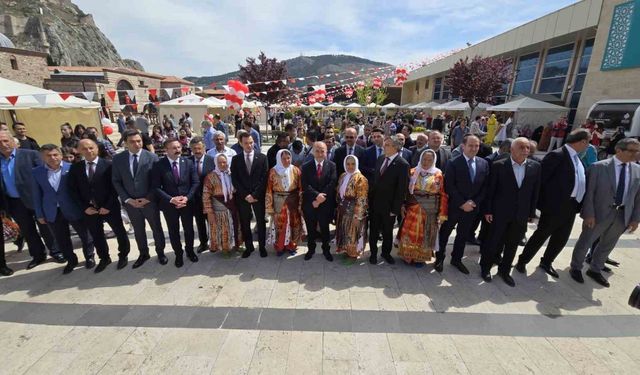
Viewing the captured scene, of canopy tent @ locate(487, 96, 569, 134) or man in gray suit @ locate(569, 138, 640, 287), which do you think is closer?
man in gray suit @ locate(569, 138, 640, 287)

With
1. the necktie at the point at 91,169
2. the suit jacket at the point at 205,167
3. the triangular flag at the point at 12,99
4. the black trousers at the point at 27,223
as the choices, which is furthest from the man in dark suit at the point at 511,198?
the triangular flag at the point at 12,99

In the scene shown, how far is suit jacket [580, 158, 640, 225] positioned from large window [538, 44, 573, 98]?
16.5m

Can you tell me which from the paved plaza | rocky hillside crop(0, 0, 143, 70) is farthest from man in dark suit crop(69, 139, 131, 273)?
rocky hillside crop(0, 0, 143, 70)

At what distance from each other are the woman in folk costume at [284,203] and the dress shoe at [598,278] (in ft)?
13.1

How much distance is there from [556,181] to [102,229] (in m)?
5.98

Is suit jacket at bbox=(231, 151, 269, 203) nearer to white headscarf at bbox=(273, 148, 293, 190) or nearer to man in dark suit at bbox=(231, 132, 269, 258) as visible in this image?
man in dark suit at bbox=(231, 132, 269, 258)

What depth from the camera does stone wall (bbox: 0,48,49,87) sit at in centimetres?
2461

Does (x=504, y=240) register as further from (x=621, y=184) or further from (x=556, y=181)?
(x=621, y=184)

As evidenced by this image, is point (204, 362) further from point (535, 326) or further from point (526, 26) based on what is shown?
point (526, 26)

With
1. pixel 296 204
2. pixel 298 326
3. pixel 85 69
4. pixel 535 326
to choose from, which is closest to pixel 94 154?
pixel 296 204

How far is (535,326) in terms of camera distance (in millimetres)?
2906

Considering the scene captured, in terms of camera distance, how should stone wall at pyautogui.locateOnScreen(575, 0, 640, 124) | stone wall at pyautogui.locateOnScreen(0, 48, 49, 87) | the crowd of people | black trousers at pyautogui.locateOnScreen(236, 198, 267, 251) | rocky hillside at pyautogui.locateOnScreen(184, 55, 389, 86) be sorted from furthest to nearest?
1. rocky hillside at pyautogui.locateOnScreen(184, 55, 389, 86)
2. stone wall at pyautogui.locateOnScreen(0, 48, 49, 87)
3. stone wall at pyautogui.locateOnScreen(575, 0, 640, 124)
4. black trousers at pyautogui.locateOnScreen(236, 198, 267, 251)
5. the crowd of people

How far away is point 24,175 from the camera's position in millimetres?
3691

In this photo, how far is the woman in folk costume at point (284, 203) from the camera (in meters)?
3.94
